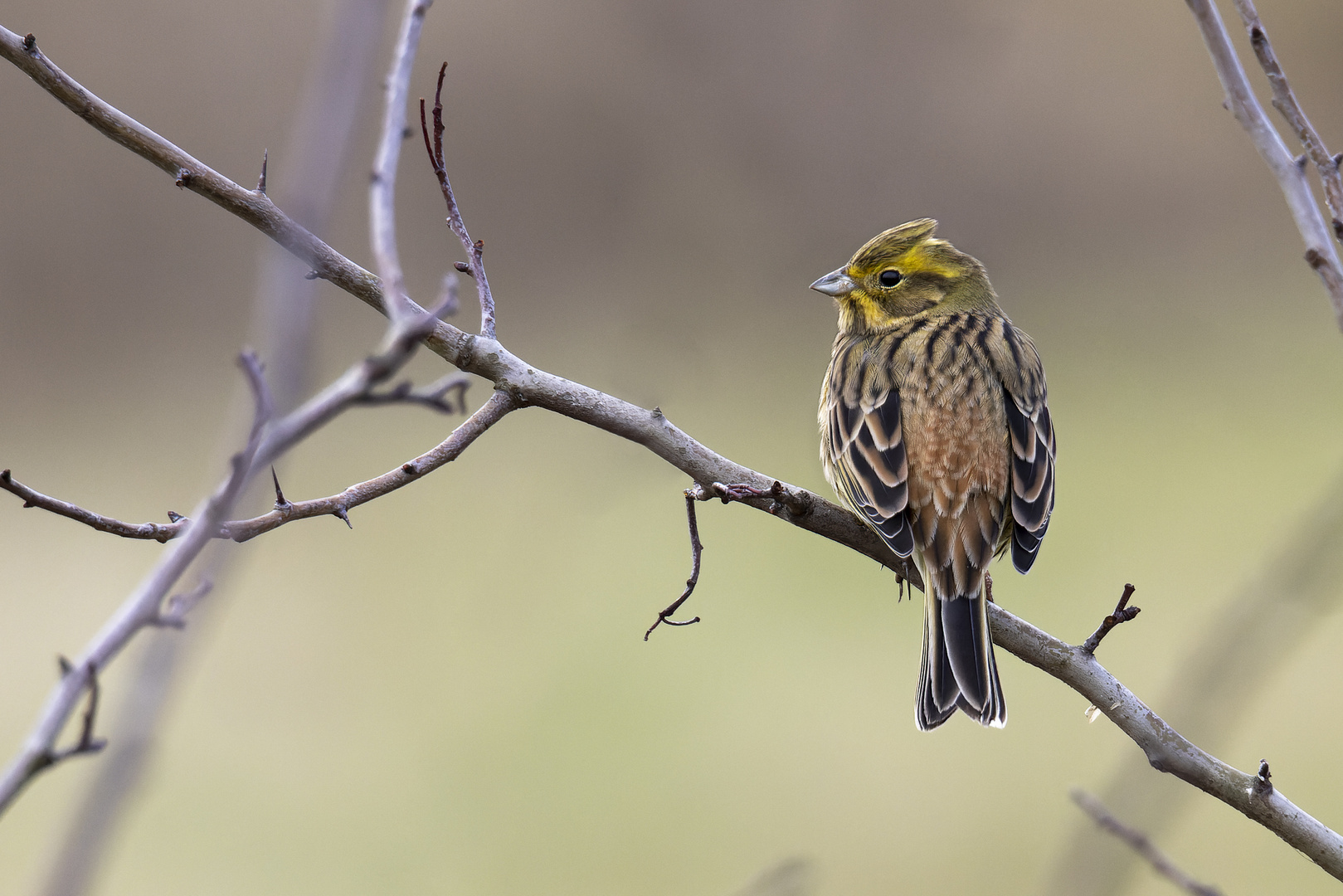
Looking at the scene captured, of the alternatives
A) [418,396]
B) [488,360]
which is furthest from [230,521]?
[488,360]

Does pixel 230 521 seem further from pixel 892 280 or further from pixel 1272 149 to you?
pixel 892 280

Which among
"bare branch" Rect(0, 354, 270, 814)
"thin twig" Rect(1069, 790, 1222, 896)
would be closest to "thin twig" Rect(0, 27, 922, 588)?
"thin twig" Rect(1069, 790, 1222, 896)

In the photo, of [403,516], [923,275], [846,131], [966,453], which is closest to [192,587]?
[966,453]

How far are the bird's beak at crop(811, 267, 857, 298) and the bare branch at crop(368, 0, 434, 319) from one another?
2.20 meters

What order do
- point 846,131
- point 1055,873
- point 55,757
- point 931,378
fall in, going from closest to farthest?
1. point 55,757
2. point 1055,873
3. point 931,378
4. point 846,131

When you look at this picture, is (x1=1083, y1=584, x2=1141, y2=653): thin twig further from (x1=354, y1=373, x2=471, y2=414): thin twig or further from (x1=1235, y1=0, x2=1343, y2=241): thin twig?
(x1=354, y1=373, x2=471, y2=414): thin twig

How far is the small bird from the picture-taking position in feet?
8.11

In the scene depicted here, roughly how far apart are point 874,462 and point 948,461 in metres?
0.17

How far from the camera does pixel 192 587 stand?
0.94 metres

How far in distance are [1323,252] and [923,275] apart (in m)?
2.08

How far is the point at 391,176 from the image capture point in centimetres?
104

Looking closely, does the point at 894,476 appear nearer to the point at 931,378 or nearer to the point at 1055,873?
the point at 931,378

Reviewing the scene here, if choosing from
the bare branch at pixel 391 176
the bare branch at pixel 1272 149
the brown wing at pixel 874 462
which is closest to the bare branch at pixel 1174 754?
the brown wing at pixel 874 462

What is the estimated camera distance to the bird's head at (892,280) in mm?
3324
